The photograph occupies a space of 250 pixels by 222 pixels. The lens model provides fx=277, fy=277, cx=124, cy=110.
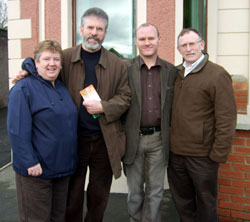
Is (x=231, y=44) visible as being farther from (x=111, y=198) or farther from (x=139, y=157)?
(x=111, y=198)

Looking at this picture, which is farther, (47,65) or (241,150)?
(241,150)

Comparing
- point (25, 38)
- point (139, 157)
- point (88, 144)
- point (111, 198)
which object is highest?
point (25, 38)

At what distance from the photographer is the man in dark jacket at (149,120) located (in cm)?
262

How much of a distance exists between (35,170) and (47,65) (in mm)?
827

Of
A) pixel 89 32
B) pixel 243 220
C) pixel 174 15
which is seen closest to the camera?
pixel 89 32

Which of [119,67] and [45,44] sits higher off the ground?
[45,44]

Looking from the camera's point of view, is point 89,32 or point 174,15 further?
point 174,15

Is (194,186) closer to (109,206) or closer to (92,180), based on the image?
(92,180)

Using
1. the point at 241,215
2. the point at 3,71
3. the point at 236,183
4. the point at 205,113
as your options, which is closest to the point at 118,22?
the point at 205,113

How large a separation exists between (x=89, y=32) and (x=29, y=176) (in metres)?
1.35

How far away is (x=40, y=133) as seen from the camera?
215 cm

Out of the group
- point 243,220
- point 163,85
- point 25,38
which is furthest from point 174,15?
point 243,220

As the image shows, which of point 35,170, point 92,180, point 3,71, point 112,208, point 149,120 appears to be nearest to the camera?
point 35,170

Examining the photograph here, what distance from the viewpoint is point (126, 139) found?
2.71 metres
